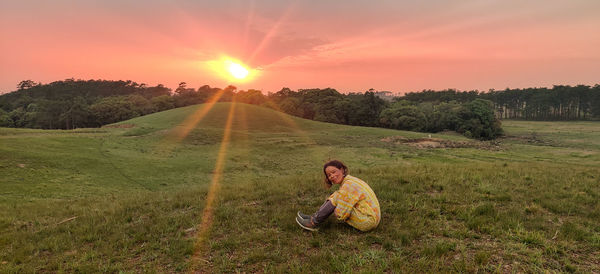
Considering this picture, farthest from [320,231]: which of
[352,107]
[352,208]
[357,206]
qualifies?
[352,107]

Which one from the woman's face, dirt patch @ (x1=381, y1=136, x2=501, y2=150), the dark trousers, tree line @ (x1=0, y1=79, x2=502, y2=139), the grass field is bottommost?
dirt patch @ (x1=381, y1=136, x2=501, y2=150)

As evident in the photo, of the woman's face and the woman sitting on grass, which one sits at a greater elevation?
the woman's face

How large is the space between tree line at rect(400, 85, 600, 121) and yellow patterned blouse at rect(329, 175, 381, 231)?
161m

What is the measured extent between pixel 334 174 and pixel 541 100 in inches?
7479

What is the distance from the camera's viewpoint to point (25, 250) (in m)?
6.65

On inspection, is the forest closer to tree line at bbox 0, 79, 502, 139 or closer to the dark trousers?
tree line at bbox 0, 79, 502, 139

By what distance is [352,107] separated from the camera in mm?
112125

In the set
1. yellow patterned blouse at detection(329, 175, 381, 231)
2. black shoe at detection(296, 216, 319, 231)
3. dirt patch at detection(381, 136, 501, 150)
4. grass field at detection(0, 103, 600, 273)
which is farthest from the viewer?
dirt patch at detection(381, 136, 501, 150)

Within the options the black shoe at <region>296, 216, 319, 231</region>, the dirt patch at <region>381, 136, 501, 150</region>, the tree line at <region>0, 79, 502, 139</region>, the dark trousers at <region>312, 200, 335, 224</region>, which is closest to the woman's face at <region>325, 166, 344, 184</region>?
the dark trousers at <region>312, 200, 335, 224</region>

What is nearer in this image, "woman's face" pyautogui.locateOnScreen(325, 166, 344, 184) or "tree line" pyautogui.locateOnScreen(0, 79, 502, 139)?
"woman's face" pyautogui.locateOnScreen(325, 166, 344, 184)

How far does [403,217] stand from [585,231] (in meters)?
4.03

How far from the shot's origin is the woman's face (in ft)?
22.9

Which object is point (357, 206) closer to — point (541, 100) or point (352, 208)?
point (352, 208)

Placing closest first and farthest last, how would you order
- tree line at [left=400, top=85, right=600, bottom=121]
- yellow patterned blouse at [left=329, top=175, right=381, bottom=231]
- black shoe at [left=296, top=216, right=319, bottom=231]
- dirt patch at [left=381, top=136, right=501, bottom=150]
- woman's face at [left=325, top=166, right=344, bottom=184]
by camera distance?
yellow patterned blouse at [left=329, top=175, right=381, bottom=231]
black shoe at [left=296, top=216, right=319, bottom=231]
woman's face at [left=325, top=166, right=344, bottom=184]
dirt patch at [left=381, top=136, right=501, bottom=150]
tree line at [left=400, top=85, right=600, bottom=121]
